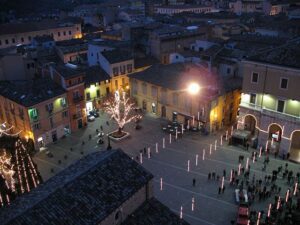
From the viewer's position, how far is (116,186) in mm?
24109

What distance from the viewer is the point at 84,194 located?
22.7m

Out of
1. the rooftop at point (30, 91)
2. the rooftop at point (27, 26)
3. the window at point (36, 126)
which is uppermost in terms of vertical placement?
the rooftop at point (27, 26)

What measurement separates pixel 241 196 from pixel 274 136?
13613 millimetres

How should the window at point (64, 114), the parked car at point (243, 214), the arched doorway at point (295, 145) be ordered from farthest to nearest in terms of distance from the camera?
the window at point (64, 114) → the arched doorway at point (295, 145) → the parked car at point (243, 214)

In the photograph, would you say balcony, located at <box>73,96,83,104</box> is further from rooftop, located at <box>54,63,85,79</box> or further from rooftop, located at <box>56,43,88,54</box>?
rooftop, located at <box>56,43,88,54</box>

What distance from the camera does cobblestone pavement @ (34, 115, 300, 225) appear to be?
34562mm

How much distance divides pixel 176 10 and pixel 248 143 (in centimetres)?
11541

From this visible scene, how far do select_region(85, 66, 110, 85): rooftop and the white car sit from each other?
106ft

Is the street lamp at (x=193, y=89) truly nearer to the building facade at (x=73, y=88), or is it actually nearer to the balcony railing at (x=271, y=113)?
the balcony railing at (x=271, y=113)

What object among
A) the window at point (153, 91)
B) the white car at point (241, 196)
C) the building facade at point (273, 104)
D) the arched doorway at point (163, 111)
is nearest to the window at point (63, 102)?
the window at point (153, 91)

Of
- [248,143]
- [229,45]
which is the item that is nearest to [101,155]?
[248,143]

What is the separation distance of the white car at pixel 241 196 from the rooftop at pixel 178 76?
740 inches

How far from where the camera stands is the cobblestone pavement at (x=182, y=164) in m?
34.6

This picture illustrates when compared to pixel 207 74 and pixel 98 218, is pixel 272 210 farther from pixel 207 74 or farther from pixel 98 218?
pixel 207 74
